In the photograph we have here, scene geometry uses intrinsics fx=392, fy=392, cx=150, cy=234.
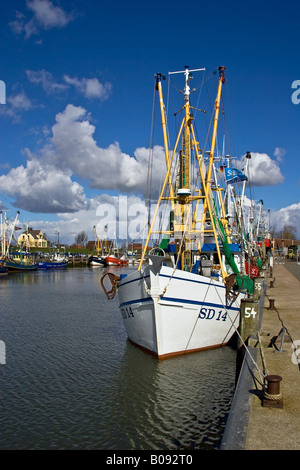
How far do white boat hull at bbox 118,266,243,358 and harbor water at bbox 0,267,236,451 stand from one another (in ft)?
2.38

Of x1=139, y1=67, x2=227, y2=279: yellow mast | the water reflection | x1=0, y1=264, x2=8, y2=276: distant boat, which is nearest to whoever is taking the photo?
the water reflection

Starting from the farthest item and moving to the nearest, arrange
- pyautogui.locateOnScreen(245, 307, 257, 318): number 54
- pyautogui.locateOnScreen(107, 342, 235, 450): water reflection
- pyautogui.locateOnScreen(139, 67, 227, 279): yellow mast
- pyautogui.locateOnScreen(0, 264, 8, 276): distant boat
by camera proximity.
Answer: pyautogui.locateOnScreen(0, 264, 8, 276): distant boat < pyautogui.locateOnScreen(139, 67, 227, 279): yellow mast < pyautogui.locateOnScreen(245, 307, 257, 318): number 54 < pyautogui.locateOnScreen(107, 342, 235, 450): water reflection

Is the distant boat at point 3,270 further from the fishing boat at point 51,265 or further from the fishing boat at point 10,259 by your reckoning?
the fishing boat at point 51,265

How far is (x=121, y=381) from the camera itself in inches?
558

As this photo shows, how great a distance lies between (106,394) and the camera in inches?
506

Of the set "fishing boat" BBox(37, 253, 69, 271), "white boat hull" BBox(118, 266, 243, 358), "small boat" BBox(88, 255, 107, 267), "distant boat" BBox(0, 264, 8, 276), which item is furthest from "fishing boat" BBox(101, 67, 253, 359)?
"small boat" BBox(88, 255, 107, 267)

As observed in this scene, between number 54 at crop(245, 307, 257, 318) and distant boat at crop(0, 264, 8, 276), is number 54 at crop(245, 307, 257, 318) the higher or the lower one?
the higher one

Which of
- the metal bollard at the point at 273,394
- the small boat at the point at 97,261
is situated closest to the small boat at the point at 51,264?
the small boat at the point at 97,261

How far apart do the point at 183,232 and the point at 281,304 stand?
725 centimetres

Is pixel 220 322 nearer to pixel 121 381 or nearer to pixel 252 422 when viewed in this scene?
pixel 121 381

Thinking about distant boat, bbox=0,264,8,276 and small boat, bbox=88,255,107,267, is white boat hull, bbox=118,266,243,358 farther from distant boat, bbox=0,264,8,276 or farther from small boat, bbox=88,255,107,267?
small boat, bbox=88,255,107,267

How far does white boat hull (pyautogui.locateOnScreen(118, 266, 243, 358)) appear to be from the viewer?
48.1 feet

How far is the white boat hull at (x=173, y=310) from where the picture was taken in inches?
577

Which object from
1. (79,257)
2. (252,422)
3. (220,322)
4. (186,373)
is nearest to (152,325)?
(186,373)
